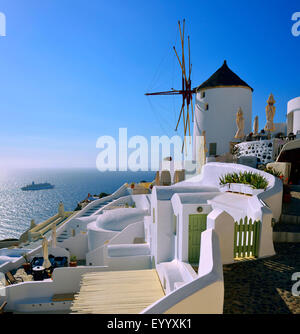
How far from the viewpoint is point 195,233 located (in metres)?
8.34

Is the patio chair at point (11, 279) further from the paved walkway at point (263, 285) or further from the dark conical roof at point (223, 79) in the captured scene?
the dark conical roof at point (223, 79)

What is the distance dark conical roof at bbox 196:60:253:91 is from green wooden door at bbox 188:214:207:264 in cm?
2077

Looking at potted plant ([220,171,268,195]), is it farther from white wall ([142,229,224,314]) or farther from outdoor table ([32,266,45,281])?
outdoor table ([32,266,45,281])

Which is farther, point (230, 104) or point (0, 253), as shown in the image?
point (230, 104)

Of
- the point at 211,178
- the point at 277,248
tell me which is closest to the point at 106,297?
the point at 277,248

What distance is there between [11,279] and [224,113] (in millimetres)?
22792

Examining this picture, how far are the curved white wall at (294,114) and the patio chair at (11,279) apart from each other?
2289 cm

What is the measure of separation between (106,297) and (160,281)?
7.02ft

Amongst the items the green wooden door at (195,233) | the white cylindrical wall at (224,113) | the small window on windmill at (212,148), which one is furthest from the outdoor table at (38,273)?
the white cylindrical wall at (224,113)

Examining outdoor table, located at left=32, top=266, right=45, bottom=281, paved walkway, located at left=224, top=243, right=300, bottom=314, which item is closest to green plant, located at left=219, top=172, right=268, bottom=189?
paved walkway, located at left=224, top=243, right=300, bottom=314

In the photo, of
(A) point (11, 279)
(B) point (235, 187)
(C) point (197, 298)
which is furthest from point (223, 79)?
(C) point (197, 298)

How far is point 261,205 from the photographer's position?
7559 mm

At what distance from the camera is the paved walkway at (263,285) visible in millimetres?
4852

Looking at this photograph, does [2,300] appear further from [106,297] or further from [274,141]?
[274,141]
